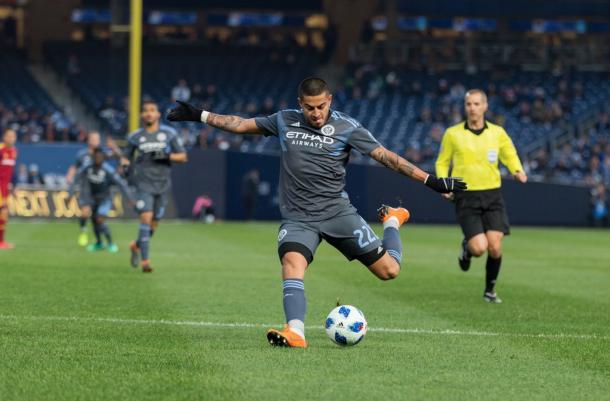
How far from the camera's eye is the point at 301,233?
959 cm

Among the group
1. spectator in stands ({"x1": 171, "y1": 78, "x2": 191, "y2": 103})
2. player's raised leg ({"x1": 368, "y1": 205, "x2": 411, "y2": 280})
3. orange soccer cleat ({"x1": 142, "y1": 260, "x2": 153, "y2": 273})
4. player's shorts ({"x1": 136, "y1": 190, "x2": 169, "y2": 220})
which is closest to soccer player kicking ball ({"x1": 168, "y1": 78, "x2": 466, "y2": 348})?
player's raised leg ({"x1": 368, "y1": 205, "x2": 411, "y2": 280})

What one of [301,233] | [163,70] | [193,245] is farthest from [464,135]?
[163,70]

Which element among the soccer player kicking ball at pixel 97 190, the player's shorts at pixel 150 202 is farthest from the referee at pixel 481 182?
the soccer player kicking ball at pixel 97 190

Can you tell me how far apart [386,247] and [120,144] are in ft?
96.4

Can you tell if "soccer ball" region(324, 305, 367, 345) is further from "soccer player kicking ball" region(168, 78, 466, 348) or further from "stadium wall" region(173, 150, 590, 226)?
"stadium wall" region(173, 150, 590, 226)

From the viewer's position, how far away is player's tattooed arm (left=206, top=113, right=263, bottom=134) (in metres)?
9.68

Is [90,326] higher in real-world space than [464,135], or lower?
lower

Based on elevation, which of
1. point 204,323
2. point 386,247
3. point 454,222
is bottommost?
point 454,222

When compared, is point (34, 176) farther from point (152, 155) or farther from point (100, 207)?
point (152, 155)

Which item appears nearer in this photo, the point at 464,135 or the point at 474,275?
the point at 464,135

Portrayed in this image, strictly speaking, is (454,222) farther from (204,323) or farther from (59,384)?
(59,384)

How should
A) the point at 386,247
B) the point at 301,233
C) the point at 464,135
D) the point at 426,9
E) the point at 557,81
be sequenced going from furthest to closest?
1. the point at 426,9
2. the point at 557,81
3. the point at 464,135
4. the point at 386,247
5. the point at 301,233

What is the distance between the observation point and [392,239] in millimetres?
10289

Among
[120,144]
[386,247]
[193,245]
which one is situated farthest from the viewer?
[120,144]
